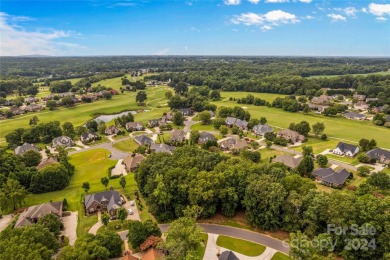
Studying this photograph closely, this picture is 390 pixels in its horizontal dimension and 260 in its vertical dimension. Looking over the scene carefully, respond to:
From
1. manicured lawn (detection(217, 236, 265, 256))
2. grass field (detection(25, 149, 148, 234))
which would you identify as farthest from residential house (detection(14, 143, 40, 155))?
manicured lawn (detection(217, 236, 265, 256))

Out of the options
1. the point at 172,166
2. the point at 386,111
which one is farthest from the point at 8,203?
the point at 386,111

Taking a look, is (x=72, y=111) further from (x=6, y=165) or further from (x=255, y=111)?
(x=255, y=111)

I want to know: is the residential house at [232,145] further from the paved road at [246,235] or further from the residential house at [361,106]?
the residential house at [361,106]

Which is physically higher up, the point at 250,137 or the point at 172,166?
the point at 172,166

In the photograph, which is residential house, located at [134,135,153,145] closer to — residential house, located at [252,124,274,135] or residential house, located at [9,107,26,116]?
residential house, located at [252,124,274,135]

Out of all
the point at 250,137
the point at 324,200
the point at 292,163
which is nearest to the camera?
the point at 324,200

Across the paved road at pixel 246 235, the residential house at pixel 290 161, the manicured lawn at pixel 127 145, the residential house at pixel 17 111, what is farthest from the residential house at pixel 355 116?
the residential house at pixel 17 111
